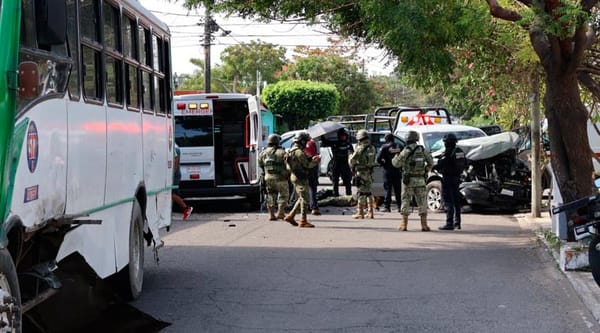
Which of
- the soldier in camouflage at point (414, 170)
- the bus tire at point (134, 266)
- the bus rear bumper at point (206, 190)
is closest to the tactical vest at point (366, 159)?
the soldier in camouflage at point (414, 170)

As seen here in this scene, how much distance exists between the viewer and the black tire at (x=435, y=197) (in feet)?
67.4

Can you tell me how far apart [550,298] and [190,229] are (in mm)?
8963

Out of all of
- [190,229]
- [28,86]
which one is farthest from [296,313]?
[190,229]

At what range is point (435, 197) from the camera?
20.7 meters

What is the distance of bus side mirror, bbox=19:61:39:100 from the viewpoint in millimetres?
5160

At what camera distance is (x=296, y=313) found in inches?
346

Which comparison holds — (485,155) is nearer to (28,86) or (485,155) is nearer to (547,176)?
(547,176)

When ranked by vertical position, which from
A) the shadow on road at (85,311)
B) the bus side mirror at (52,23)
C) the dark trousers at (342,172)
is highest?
the bus side mirror at (52,23)

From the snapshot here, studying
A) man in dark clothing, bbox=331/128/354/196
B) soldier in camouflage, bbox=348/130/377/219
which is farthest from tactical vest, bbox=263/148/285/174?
man in dark clothing, bbox=331/128/354/196

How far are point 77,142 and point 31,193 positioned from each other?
1.18 metres

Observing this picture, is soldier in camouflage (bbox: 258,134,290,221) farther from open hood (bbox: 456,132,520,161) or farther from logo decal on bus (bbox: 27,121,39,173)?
logo decal on bus (bbox: 27,121,39,173)

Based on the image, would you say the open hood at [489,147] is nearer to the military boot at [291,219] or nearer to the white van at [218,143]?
the military boot at [291,219]

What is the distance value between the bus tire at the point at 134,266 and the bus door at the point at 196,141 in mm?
10949

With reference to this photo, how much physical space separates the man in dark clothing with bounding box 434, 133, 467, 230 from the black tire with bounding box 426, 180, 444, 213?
3.31m
